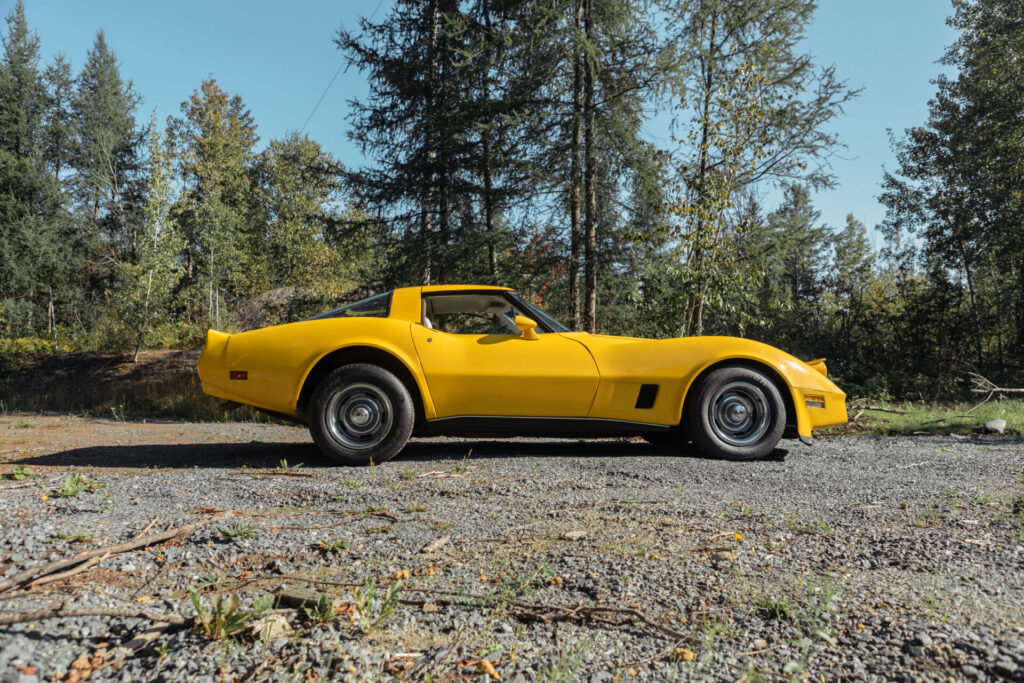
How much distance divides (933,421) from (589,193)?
22.3 feet

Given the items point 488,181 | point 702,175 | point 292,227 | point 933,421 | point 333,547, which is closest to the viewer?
point 333,547

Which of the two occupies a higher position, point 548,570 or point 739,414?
point 739,414

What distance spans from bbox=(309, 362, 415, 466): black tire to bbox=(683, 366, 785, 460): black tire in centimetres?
227

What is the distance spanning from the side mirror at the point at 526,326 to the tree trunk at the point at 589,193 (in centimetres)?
698

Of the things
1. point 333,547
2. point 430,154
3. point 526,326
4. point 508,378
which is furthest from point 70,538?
point 430,154

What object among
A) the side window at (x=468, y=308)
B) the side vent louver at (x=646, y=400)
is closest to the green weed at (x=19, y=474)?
the side window at (x=468, y=308)

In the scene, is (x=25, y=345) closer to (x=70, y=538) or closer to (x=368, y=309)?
(x=368, y=309)

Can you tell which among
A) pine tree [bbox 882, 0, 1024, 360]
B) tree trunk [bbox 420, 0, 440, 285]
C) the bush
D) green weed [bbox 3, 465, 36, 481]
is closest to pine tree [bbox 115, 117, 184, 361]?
the bush

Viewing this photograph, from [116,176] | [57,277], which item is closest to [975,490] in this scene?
[57,277]

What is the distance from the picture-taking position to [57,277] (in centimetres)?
2716

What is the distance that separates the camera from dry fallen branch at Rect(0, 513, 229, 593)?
7.60 feet

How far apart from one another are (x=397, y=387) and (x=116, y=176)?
39.8 metres

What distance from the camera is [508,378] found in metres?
4.84

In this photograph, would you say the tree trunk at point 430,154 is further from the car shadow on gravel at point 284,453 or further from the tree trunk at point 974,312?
the tree trunk at point 974,312
